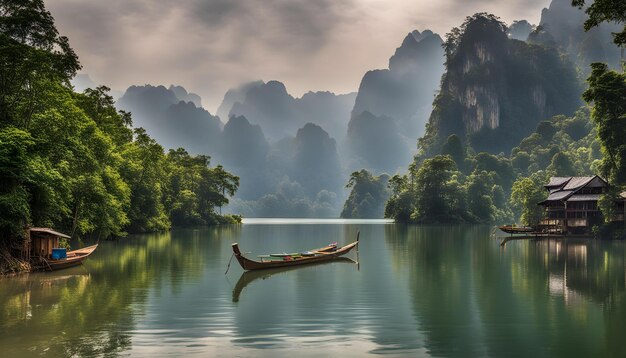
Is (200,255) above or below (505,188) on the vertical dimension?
below

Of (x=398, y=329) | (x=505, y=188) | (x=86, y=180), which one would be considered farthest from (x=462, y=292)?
(x=505, y=188)

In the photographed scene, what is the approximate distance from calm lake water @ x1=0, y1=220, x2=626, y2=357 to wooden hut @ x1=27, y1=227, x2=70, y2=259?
201cm

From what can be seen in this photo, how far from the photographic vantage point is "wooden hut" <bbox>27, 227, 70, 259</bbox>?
108 ft

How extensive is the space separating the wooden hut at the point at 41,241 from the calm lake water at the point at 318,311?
6.60 feet

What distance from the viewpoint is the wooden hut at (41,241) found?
32875 mm

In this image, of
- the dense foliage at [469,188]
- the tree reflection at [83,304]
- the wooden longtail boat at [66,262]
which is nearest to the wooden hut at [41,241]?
the wooden longtail boat at [66,262]

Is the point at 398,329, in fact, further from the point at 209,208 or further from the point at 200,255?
the point at 209,208

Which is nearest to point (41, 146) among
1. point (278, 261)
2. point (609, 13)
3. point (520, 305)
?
point (278, 261)

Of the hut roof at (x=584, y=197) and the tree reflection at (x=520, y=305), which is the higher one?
the hut roof at (x=584, y=197)

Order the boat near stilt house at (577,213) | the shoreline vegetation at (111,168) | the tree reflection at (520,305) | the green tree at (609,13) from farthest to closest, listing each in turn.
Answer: the boat near stilt house at (577,213), the shoreline vegetation at (111,168), the green tree at (609,13), the tree reflection at (520,305)

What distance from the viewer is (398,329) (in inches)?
726

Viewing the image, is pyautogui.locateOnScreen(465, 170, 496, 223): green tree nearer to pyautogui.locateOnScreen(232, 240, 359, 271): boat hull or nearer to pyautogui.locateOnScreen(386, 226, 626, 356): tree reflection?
pyautogui.locateOnScreen(386, 226, 626, 356): tree reflection

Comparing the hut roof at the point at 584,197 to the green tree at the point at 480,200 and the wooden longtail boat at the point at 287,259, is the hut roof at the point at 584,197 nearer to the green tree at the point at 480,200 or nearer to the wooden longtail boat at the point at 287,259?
the wooden longtail boat at the point at 287,259

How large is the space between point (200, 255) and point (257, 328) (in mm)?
29202
